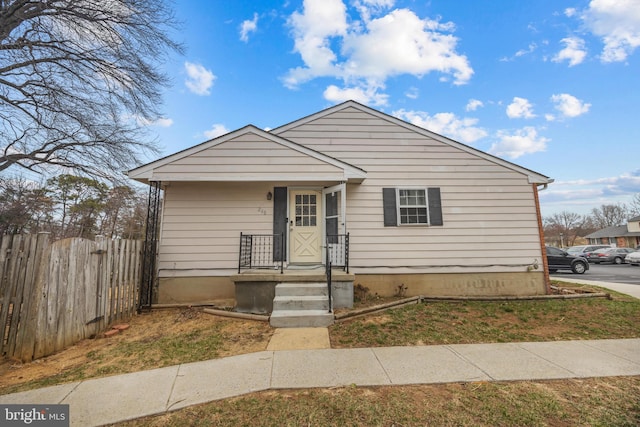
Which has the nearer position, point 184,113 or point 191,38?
point 191,38

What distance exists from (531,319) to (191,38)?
38.8 feet

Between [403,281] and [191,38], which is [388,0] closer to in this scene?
[191,38]

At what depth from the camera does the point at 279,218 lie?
6.96 meters

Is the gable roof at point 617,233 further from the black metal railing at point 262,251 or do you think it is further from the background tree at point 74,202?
the background tree at point 74,202

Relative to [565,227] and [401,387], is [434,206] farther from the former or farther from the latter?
[565,227]

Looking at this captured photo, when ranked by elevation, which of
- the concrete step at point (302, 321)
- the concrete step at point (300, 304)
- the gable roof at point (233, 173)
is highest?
the gable roof at point (233, 173)

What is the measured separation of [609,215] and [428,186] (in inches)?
3104

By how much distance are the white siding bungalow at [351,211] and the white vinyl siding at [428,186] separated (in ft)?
0.10

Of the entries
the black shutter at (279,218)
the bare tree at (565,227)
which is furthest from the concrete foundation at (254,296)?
the bare tree at (565,227)

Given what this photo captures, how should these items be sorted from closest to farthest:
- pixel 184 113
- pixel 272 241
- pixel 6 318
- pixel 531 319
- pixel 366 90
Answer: pixel 6 318, pixel 531 319, pixel 272 241, pixel 184 113, pixel 366 90

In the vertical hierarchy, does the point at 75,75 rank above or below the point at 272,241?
above

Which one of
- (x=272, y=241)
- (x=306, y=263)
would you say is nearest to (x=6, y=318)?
(x=272, y=241)

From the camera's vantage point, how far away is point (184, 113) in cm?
952

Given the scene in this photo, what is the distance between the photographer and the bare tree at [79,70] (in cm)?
682
